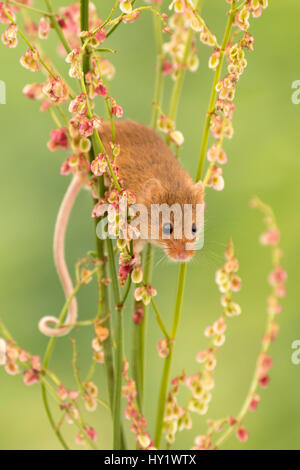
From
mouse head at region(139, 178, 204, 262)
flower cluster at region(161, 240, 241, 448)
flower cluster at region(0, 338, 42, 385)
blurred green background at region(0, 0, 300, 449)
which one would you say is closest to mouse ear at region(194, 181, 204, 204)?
mouse head at region(139, 178, 204, 262)

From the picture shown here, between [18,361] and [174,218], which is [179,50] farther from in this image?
[18,361]

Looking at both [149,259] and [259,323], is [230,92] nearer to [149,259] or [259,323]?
[149,259]

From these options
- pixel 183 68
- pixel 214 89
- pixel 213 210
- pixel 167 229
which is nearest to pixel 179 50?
pixel 183 68

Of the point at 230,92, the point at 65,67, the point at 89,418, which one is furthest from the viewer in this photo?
the point at 65,67

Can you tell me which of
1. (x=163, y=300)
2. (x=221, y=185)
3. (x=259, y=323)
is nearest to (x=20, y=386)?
(x=163, y=300)

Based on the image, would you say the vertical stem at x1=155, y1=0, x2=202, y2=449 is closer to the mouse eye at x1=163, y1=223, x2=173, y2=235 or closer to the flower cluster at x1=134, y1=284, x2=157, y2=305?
the flower cluster at x1=134, y1=284, x2=157, y2=305

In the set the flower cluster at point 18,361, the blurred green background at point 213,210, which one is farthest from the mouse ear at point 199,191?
the blurred green background at point 213,210
